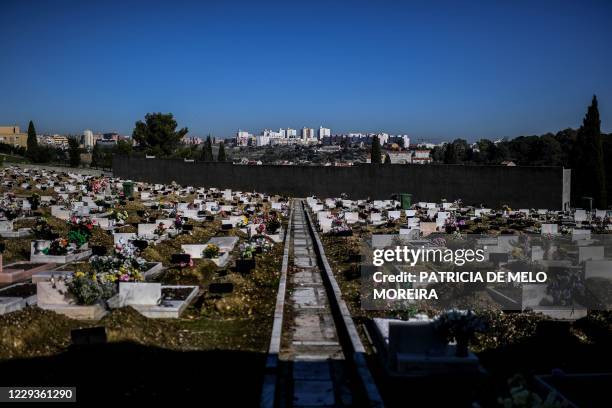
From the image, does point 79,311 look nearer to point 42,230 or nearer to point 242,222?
point 42,230

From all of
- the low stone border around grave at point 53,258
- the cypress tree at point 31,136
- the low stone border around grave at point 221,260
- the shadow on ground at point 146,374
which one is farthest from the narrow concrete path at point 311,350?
the cypress tree at point 31,136

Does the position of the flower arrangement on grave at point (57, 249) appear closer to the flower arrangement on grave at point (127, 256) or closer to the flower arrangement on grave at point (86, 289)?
the flower arrangement on grave at point (127, 256)

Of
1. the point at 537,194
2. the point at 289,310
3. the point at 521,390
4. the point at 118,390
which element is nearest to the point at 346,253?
the point at 289,310

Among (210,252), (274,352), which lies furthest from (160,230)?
(274,352)

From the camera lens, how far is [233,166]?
4834 cm

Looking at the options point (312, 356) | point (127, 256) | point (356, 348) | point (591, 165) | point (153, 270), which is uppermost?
point (591, 165)

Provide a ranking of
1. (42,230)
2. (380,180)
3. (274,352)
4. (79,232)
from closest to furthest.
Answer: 1. (274,352)
2. (79,232)
3. (42,230)
4. (380,180)

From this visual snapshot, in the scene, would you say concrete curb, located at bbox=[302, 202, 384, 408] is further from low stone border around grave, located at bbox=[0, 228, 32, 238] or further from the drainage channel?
low stone border around grave, located at bbox=[0, 228, 32, 238]

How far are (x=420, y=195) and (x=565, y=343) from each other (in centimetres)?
3125

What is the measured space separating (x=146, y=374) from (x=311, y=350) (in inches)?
107

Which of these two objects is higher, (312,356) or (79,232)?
(79,232)

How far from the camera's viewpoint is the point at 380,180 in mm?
41688

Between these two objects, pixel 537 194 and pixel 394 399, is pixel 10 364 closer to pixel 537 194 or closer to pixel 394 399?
pixel 394 399

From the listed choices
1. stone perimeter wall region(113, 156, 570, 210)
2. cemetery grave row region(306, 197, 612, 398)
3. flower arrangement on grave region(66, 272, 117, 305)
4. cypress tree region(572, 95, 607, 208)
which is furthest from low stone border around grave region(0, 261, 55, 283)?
cypress tree region(572, 95, 607, 208)
